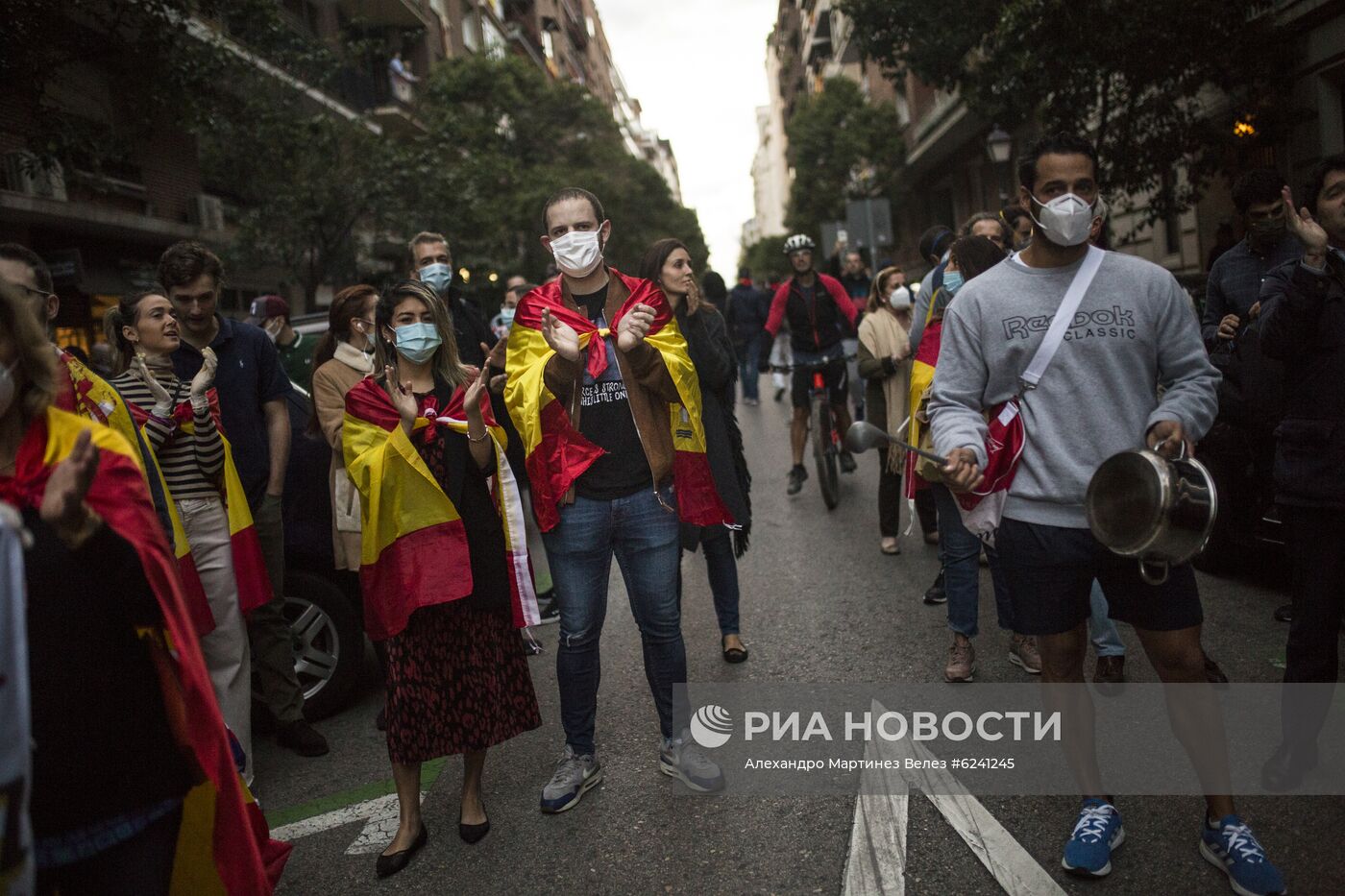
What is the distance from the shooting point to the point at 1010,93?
12688 millimetres

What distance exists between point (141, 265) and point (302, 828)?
15645mm

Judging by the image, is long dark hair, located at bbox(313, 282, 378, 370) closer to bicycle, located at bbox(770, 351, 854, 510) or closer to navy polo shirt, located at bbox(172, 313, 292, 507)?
navy polo shirt, located at bbox(172, 313, 292, 507)

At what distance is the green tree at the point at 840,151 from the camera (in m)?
31.1

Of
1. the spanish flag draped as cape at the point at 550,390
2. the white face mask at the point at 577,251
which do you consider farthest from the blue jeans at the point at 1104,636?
the white face mask at the point at 577,251

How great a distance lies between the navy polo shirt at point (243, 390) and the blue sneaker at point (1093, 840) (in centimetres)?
342

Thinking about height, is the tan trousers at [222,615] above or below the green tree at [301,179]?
below

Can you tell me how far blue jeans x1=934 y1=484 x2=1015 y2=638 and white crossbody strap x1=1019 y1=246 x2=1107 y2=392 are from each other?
1.80 metres

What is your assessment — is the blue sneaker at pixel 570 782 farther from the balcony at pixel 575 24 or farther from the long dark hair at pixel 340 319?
the balcony at pixel 575 24

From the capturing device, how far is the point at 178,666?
215cm

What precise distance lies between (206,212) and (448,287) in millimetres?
14817

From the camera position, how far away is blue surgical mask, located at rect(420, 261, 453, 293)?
565 cm

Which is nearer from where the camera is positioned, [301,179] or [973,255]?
[973,255]

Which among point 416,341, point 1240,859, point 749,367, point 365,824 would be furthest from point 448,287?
point 749,367

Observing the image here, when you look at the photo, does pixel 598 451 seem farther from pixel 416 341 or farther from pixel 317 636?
pixel 317 636
